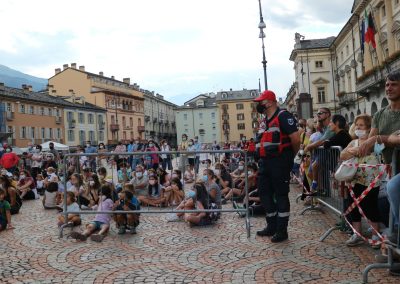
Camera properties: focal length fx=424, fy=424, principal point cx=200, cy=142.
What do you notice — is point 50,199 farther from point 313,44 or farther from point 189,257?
point 313,44

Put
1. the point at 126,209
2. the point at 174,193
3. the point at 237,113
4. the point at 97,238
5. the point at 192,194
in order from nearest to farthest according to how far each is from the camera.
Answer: the point at 97,238
the point at 126,209
the point at 192,194
the point at 174,193
the point at 237,113

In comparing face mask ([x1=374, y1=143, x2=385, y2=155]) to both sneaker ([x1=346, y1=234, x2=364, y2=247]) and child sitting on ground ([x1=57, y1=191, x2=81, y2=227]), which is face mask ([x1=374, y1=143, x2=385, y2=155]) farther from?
child sitting on ground ([x1=57, y1=191, x2=81, y2=227])

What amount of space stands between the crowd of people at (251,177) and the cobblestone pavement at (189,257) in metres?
0.34

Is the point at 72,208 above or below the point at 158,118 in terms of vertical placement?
below

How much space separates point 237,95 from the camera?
384ft

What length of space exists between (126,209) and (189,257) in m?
2.45

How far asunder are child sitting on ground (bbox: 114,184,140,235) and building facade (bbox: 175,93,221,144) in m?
111

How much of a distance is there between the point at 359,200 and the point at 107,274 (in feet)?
10.4

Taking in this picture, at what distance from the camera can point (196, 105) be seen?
121m

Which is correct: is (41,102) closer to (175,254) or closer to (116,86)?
(116,86)

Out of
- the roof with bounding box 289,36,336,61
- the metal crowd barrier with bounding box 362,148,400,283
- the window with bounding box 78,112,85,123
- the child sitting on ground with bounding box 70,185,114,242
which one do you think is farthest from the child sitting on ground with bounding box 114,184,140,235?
the roof with bounding box 289,36,336,61

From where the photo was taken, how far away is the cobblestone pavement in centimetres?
484

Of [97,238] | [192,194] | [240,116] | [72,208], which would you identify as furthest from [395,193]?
[240,116]

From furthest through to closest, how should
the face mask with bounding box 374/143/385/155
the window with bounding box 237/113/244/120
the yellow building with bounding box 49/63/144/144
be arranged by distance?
the window with bounding box 237/113/244/120, the yellow building with bounding box 49/63/144/144, the face mask with bounding box 374/143/385/155
